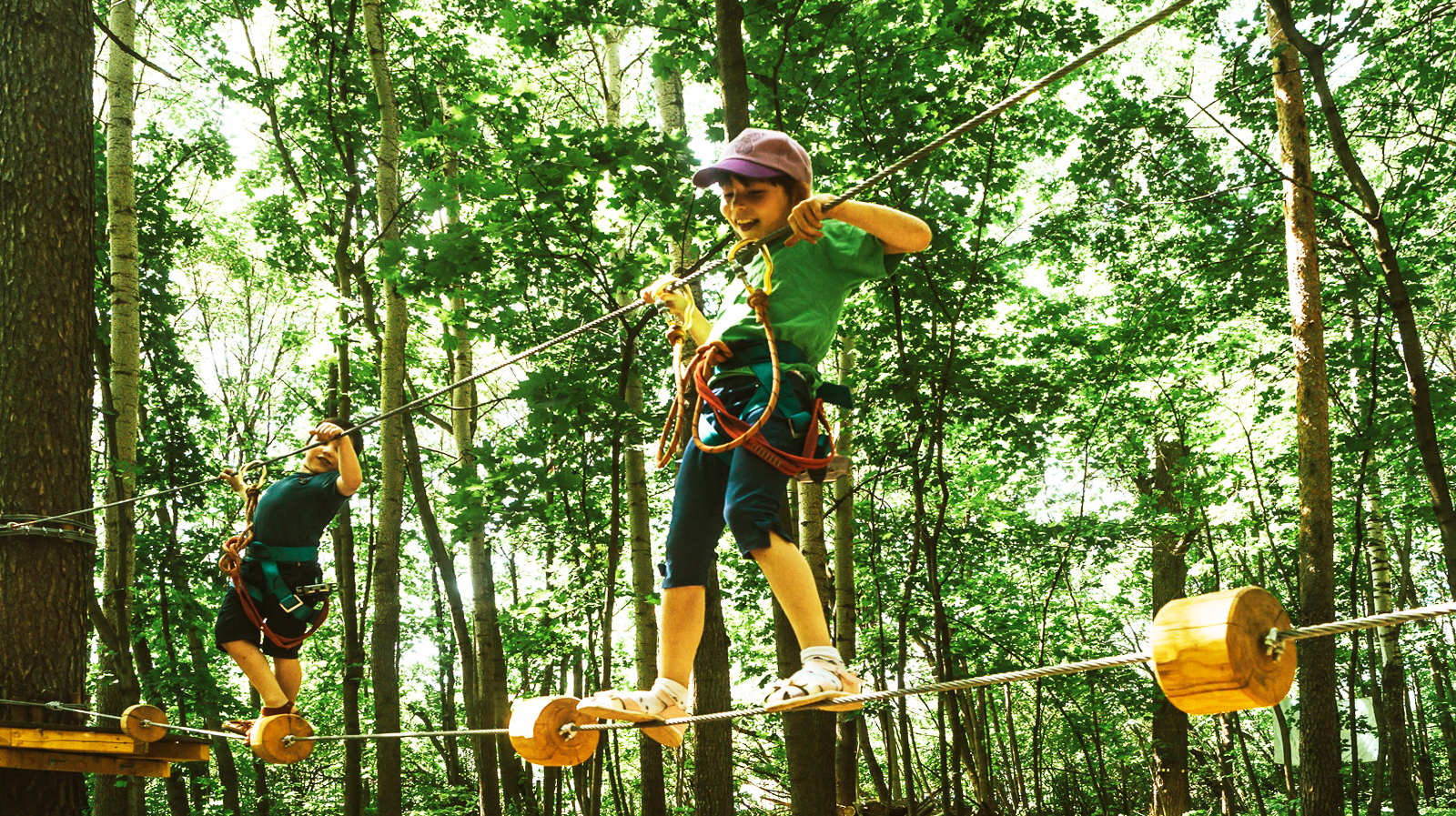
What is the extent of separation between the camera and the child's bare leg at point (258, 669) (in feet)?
12.6

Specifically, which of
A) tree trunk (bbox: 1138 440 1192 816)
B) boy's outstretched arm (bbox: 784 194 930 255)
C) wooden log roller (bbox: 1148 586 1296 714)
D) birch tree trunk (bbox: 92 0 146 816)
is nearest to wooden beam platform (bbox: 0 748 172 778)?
birch tree trunk (bbox: 92 0 146 816)

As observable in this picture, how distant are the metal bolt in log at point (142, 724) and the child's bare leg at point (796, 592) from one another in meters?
3.00

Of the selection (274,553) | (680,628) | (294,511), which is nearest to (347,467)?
(294,511)

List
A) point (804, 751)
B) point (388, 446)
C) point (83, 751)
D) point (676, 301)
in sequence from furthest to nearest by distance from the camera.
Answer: point (388, 446) → point (804, 751) → point (83, 751) → point (676, 301)

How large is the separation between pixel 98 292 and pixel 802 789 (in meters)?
8.15

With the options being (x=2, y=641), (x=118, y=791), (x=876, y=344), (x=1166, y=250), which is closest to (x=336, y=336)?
(x=118, y=791)

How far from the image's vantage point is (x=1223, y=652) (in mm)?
1288

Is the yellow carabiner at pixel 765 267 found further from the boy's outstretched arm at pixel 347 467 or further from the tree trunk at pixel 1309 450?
the tree trunk at pixel 1309 450

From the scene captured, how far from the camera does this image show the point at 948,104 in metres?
6.01

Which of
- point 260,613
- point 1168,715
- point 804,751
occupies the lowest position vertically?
point 1168,715

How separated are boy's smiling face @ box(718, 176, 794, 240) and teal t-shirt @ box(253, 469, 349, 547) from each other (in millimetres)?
2347

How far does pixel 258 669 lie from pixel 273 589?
33cm

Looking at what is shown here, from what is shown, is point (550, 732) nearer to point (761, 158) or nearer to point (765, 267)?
point (765, 267)

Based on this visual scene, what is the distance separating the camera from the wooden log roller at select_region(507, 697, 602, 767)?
7.38ft
